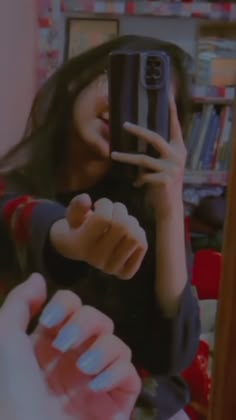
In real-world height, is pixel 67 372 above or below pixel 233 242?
Answer: below

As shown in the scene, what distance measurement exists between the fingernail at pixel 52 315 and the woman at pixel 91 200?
Result: 27 millimetres

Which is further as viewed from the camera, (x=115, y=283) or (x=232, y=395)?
(x=232, y=395)

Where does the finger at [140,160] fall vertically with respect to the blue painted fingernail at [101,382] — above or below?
above

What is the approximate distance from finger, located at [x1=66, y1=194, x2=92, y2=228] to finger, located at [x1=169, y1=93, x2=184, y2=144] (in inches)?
5.0

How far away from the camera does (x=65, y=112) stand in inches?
31.2

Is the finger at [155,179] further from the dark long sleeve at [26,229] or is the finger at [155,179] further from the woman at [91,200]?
the dark long sleeve at [26,229]

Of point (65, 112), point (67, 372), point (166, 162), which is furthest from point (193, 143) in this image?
point (67, 372)

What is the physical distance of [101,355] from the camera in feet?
2.65

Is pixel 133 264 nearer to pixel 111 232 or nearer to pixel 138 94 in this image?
pixel 111 232

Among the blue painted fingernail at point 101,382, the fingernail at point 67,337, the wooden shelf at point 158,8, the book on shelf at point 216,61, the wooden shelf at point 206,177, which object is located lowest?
the blue painted fingernail at point 101,382

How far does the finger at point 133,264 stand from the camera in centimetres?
80

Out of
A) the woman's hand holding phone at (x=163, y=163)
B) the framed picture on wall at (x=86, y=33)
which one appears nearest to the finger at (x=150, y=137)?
the woman's hand holding phone at (x=163, y=163)

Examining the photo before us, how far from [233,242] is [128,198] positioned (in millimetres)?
166

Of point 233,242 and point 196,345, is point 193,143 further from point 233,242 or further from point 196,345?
point 196,345
